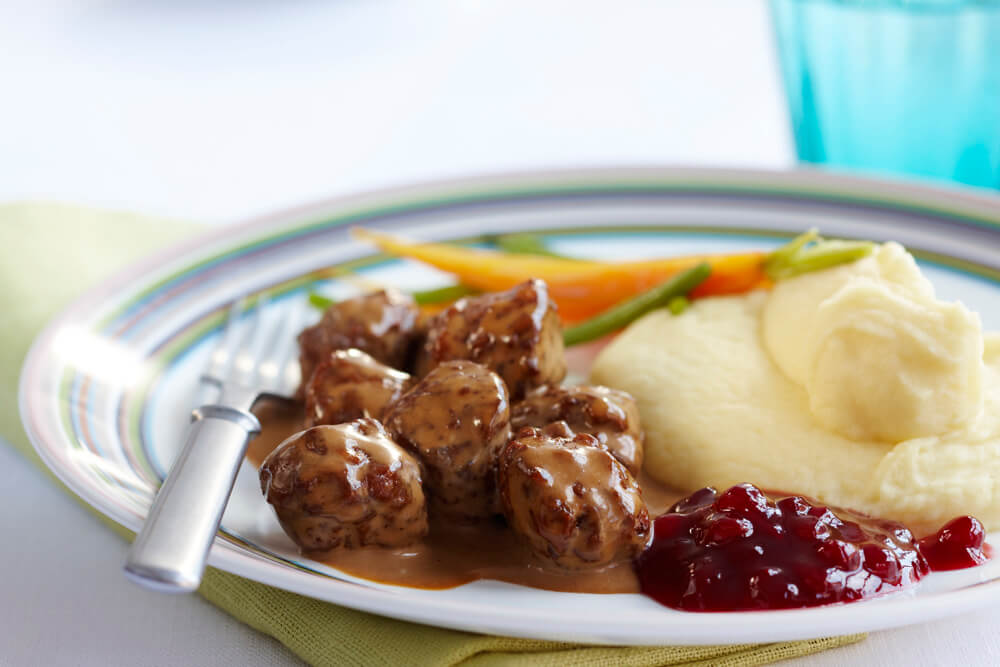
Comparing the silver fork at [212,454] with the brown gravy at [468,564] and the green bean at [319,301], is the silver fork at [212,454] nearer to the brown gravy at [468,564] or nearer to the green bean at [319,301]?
the green bean at [319,301]

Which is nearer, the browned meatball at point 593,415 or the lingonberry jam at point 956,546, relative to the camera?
the lingonberry jam at point 956,546

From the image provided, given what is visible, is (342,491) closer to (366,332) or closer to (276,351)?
(366,332)

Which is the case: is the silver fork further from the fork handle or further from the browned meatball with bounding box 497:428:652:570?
the browned meatball with bounding box 497:428:652:570

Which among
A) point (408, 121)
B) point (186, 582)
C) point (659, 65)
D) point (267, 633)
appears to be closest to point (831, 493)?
point (267, 633)

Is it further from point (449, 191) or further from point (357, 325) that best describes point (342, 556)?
point (449, 191)

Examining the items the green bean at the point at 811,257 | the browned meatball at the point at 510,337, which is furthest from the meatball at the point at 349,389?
the green bean at the point at 811,257

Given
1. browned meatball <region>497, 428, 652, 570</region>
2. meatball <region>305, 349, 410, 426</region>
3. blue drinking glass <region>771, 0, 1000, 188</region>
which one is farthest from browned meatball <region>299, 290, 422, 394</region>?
blue drinking glass <region>771, 0, 1000, 188</region>

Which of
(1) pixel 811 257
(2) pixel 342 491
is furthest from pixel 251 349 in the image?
(1) pixel 811 257
